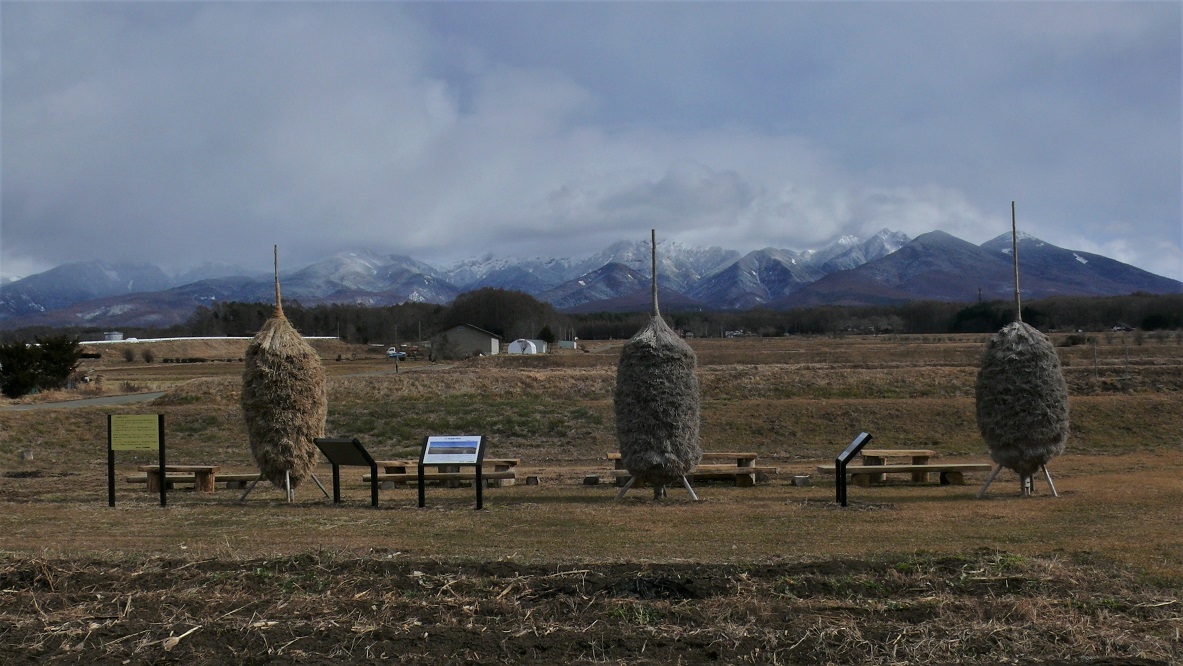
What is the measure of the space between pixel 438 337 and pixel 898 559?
80.7 metres

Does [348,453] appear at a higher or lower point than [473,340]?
lower

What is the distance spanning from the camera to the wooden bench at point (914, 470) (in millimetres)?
18156

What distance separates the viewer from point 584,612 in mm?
8562

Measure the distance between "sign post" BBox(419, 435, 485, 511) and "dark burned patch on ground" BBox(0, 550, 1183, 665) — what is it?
198 inches

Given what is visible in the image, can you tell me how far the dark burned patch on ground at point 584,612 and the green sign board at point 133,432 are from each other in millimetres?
6846

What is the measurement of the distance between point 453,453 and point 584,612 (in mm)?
7621

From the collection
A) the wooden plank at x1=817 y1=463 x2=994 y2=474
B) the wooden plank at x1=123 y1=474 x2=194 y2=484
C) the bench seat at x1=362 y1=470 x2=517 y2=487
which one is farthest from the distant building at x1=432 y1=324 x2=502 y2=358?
the wooden plank at x1=817 y1=463 x2=994 y2=474

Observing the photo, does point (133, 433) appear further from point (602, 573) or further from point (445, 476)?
point (602, 573)

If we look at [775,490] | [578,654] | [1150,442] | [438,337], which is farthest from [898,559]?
[438,337]

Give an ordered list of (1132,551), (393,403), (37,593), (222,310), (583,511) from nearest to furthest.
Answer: (37,593), (1132,551), (583,511), (393,403), (222,310)

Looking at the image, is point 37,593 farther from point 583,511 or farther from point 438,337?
point 438,337

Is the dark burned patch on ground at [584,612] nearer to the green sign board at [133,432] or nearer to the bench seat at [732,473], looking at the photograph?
the green sign board at [133,432]

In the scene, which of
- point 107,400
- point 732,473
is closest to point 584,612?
point 732,473

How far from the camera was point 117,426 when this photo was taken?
16.8 metres
